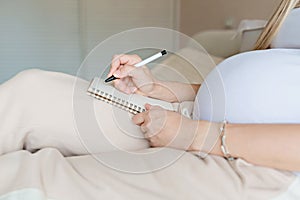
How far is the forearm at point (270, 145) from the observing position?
0.67 metres

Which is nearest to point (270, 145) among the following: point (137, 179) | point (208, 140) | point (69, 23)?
point (208, 140)

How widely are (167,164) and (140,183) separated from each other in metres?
0.07

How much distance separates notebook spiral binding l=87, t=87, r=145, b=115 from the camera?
80 cm

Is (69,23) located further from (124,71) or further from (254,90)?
(254,90)

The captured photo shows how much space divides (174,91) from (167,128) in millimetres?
256

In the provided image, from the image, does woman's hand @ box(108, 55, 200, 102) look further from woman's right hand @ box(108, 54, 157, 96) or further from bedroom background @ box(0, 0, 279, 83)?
bedroom background @ box(0, 0, 279, 83)

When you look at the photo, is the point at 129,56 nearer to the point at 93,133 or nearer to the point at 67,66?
the point at 93,133

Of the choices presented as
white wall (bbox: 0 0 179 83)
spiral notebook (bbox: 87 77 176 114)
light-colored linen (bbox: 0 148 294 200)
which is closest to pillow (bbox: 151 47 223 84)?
spiral notebook (bbox: 87 77 176 114)

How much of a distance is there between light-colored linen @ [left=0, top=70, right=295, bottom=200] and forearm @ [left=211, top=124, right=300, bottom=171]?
2 cm

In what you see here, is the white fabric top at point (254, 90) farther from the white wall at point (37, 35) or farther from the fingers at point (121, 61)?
the white wall at point (37, 35)

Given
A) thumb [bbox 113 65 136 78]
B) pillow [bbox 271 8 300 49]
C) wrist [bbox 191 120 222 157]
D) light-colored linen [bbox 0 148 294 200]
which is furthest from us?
pillow [bbox 271 8 300 49]

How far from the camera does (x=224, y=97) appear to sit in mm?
875

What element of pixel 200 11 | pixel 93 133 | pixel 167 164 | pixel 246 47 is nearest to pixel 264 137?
pixel 167 164

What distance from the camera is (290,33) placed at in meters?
1.04
